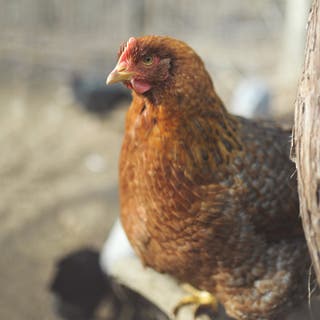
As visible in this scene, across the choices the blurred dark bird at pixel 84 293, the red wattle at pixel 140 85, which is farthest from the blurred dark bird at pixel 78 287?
the red wattle at pixel 140 85

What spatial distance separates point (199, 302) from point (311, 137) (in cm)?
132

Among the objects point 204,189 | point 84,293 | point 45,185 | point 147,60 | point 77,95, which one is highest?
point 147,60

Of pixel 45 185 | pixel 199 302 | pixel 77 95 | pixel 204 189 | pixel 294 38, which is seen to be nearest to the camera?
pixel 204 189

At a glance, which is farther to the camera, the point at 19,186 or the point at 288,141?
the point at 19,186

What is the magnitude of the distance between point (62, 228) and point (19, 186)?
72 cm

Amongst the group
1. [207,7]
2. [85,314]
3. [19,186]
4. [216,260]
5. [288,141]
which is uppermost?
[207,7]

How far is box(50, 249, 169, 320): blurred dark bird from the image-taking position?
338cm

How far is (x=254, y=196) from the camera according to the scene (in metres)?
2.23

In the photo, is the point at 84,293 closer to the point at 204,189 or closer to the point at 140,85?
the point at 204,189

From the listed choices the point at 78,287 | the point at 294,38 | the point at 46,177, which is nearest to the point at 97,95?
the point at 46,177

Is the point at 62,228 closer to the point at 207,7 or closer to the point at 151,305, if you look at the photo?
the point at 151,305

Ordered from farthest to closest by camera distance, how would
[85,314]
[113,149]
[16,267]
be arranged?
[113,149], [16,267], [85,314]

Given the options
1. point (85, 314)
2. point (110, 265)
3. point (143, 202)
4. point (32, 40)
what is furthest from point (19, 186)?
point (32, 40)

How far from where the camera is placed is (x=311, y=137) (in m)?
1.41
